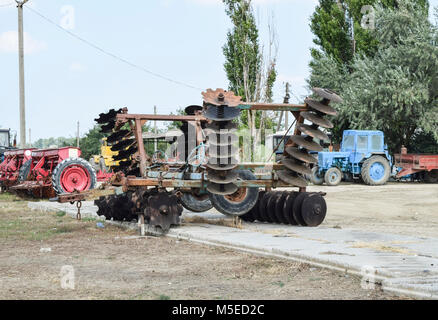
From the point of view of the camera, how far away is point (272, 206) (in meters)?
14.0

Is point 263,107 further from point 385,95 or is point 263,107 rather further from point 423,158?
point 385,95

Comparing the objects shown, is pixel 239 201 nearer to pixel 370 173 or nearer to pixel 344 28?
pixel 370 173

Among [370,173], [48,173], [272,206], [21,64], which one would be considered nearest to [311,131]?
[272,206]

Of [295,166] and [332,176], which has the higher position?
[295,166]

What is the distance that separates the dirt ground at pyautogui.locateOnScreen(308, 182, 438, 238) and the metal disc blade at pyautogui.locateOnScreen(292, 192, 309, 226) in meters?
0.71

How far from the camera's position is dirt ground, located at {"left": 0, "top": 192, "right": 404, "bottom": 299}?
23.9 ft

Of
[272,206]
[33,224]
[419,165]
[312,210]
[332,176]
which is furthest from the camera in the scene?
[419,165]

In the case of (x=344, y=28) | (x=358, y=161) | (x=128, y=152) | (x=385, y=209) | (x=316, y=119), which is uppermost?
(x=344, y=28)

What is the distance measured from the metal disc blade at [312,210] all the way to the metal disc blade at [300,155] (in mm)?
702

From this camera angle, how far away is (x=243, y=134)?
1256 inches

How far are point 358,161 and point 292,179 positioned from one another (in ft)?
58.1

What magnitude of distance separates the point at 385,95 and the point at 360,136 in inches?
193

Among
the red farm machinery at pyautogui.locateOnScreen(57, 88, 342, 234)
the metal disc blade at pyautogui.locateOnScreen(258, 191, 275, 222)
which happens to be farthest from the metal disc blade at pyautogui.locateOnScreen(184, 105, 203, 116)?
the metal disc blade at pyautogui.locateOnScreen(258, 191, 275, 222)
